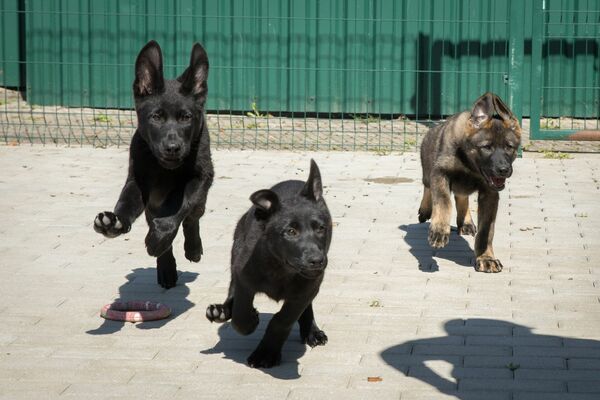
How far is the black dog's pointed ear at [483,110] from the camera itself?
7.87m

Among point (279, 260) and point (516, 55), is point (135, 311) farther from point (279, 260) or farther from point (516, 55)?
point (516, 55)

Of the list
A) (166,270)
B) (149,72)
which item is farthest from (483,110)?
(149,72)

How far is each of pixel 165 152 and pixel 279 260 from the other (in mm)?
1171

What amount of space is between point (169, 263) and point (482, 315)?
209 cm

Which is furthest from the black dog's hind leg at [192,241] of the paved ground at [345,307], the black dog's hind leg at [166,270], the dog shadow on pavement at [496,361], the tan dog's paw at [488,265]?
the tan dog's paw at [488,265]

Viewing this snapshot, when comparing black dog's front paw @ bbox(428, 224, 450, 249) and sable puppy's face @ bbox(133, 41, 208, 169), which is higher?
sable puppy's face @ bbox(133, 41, 208, 169)

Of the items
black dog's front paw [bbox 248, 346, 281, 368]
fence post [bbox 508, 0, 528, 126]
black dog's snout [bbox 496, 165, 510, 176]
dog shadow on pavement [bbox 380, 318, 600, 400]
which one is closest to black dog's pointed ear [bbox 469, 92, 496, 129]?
black dog's snout [bbox 496, 165, 510, 176]

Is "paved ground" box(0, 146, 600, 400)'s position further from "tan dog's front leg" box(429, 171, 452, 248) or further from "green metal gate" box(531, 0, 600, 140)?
"green metal gate" box(531, 0, 600, 140)

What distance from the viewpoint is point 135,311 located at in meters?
6.40

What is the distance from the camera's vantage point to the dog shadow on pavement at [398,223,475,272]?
7945mm

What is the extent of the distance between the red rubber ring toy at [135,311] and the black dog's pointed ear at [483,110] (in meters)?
2.88

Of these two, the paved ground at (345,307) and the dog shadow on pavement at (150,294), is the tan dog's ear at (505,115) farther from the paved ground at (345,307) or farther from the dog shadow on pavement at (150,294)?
the dog shadow on pavement at (150,294)

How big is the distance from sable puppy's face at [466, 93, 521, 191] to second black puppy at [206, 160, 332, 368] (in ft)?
8.24

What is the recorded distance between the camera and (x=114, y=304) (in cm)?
647
